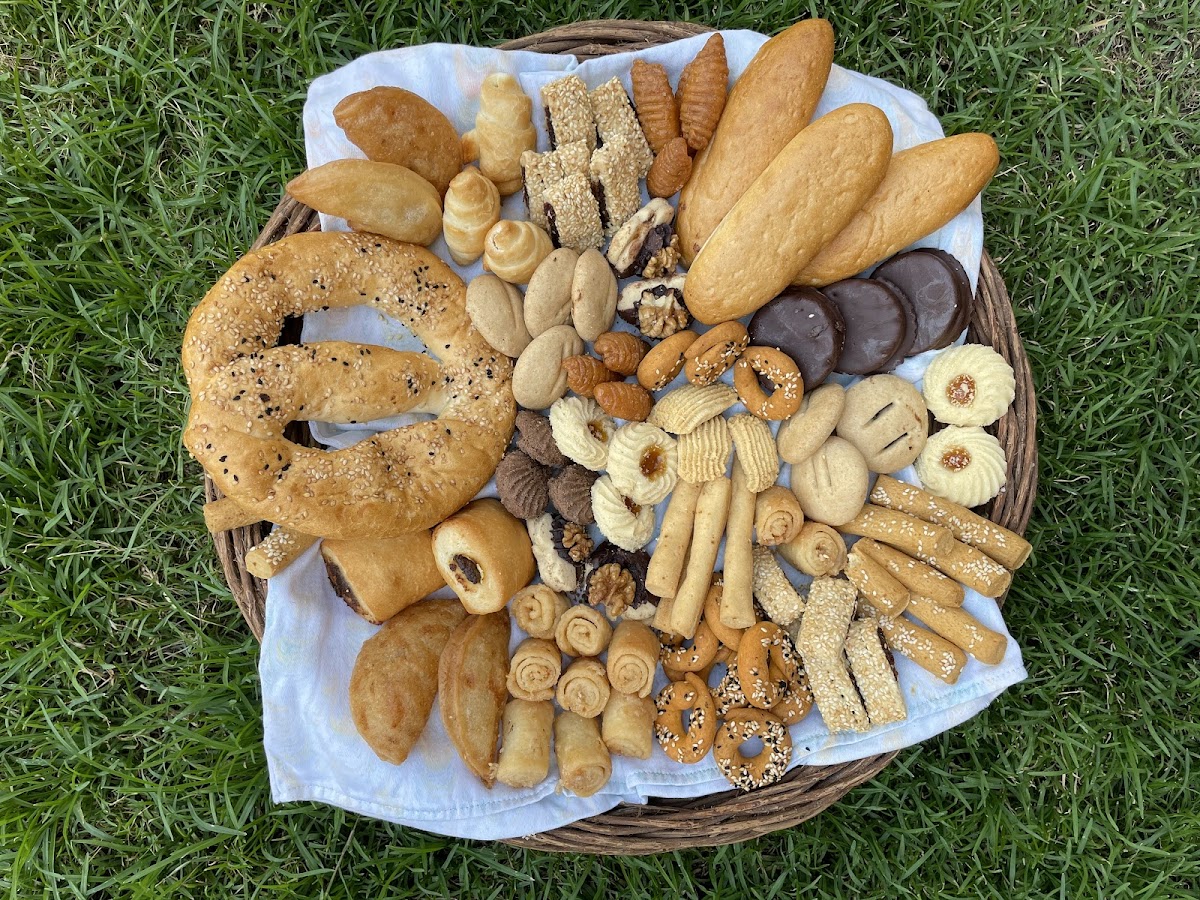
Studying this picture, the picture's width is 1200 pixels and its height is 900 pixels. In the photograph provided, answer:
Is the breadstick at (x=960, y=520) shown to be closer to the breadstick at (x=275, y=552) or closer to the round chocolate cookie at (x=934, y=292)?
the round chocolate cookie at (x=934, y=292)

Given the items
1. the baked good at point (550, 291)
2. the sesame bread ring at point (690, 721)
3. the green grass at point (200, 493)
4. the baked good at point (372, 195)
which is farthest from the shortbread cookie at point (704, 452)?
the green grass at point (200, 493)

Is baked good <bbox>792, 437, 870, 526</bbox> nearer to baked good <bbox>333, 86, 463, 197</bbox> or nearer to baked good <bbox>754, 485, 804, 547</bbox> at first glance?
baked good <bbox>754, 485, 804, 547</bbox>

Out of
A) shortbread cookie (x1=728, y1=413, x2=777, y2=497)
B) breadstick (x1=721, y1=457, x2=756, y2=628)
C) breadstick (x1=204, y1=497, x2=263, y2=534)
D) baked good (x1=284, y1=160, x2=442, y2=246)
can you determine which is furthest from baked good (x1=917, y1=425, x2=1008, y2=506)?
breadstick (x1=204, y1=497, x2=263, y2=534)

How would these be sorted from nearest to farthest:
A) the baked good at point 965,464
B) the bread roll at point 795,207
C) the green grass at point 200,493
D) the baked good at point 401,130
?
the bread roll at point 795,207 → the baked good at point 401,130 → the baked good at point 965,464 → the green grass at point 200,493

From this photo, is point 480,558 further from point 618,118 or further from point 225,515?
point 618,118

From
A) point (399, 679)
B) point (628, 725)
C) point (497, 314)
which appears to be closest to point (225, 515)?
point (399, 679)

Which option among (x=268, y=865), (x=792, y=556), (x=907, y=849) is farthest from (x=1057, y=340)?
(x=268, y=865)

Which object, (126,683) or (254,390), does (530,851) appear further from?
(254,390)
